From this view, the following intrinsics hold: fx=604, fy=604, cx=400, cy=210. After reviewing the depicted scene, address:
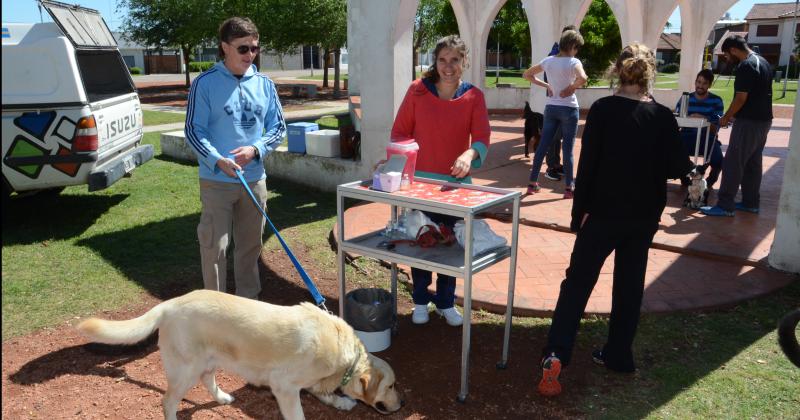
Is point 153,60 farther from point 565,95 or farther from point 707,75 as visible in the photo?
point 707,75

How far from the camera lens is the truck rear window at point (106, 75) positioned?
8461 millimetres

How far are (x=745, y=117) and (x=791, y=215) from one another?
174 cm

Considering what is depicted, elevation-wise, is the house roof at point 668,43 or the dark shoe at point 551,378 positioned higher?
the house roof at point 668,43

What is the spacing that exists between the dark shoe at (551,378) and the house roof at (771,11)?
7680 cm

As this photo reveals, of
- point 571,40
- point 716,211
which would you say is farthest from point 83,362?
point 716,211

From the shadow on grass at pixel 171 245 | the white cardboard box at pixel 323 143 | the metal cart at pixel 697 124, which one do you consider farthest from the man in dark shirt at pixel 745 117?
the white cardboard box at pixel 323 143

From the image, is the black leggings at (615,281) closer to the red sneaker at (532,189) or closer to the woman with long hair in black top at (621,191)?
the woman with long hair in black top at (621,191)

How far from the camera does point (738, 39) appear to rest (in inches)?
254

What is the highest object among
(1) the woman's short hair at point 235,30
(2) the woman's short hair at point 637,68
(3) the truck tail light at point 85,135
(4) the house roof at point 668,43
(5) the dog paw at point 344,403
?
(4) the house roof at point 668,43

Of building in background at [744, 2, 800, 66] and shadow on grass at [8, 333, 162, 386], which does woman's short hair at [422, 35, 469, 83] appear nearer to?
shadow on grass at [8, 333, 162, 386]

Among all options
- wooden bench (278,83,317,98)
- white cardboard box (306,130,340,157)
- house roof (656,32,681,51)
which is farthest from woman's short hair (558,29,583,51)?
house roof (656,32,681,51)

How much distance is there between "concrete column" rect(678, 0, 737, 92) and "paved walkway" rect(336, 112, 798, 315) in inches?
438

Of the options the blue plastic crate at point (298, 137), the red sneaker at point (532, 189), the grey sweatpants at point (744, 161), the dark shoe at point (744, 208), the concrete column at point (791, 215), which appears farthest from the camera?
the blue plastic crate at point (298, 137)

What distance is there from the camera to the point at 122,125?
7.60 metres
